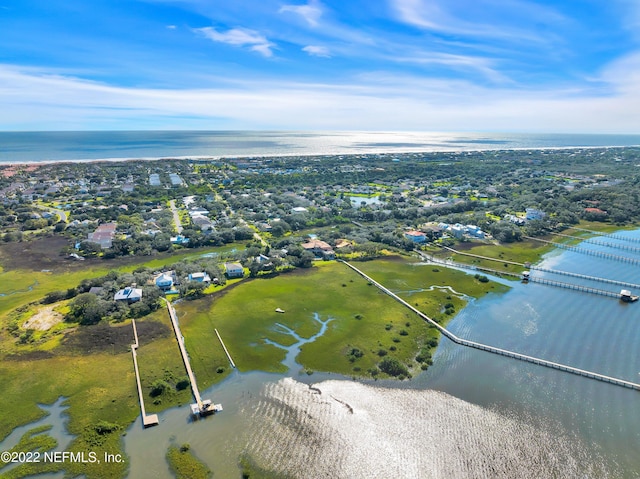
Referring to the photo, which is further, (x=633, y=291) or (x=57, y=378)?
(x=633, y=291)

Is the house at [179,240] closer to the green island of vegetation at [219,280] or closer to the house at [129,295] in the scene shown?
the green island of vegetation at [219,280]

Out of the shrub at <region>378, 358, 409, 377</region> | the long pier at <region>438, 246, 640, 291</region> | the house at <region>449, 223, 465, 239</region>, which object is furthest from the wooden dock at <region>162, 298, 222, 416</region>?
the house at <region>449, 223, 465, 239</region>

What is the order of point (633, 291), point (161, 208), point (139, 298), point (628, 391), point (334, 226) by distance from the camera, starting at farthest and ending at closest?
point (161, 208) → point (334, 226) → point (633, 291) → point (139, 298) → point (628, 391)

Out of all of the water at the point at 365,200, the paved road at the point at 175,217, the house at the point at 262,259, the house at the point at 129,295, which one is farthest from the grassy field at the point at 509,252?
the paved road at the point at 175,217

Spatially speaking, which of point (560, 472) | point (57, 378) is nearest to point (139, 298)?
point (57, 378)

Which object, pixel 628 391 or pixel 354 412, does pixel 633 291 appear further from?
pixel 354 412

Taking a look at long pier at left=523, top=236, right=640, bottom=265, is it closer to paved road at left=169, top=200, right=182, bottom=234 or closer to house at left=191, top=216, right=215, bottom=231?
house at left=191, top=216, right=215, bottom=231
